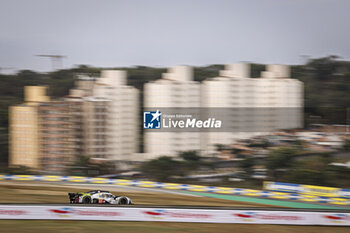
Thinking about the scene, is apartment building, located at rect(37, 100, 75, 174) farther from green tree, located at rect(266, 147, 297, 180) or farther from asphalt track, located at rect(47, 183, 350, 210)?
green tree, located at rect(266, 147, 297, 180)

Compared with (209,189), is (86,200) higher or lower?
higher

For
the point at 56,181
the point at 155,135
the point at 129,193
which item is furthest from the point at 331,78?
the point at 56,181

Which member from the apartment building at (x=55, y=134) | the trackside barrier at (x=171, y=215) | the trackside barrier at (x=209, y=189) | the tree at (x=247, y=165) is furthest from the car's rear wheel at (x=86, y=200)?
the tree at (x=247, y=165)

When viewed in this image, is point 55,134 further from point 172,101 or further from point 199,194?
point 199,194

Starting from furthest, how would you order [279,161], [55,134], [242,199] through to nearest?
[55,134] → [279,161] → [242,199]

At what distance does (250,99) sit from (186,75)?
301 cm

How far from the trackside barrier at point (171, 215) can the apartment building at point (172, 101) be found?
223 inches

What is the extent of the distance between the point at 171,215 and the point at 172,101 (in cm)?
702

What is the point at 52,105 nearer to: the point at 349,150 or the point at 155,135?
the point at 155,135

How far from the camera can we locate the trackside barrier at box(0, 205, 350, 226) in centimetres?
611

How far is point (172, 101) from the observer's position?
12781 mm

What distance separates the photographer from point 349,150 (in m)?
12.9

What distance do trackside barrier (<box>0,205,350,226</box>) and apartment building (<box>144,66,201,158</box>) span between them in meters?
5.66

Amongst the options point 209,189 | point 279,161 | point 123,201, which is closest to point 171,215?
point 123,201
